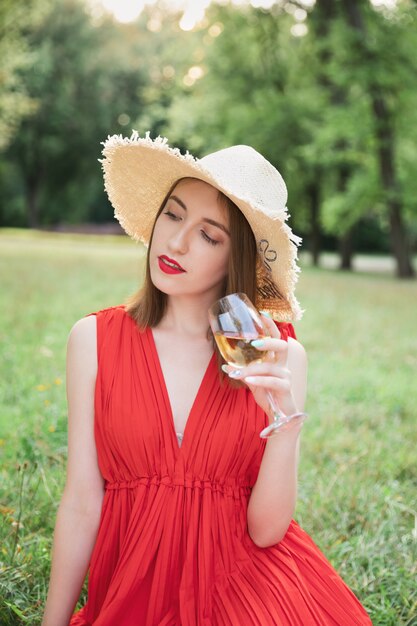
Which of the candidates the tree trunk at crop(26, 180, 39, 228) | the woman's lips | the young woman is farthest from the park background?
the woman's lips

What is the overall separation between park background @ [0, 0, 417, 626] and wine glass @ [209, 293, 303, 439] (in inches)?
54.6

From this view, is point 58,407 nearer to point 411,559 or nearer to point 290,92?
point 411,559

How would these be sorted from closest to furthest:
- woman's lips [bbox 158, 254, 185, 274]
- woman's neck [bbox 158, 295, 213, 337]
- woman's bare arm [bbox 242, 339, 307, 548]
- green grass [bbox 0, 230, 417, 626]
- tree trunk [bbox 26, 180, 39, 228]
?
woman's bare arm [bbox 242, 339, 307, 548] → woman's lips [bbox 158, 254, 185, 274] → woman's neck [bbox 158, 295, 213, 337] → green grass [bbox 0, 230, 417, 626] → tree trunk [bbox 26, 180, 39, 228]

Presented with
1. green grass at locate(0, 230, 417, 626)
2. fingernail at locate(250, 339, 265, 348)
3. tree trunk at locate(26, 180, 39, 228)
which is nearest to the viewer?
fingernail at locate(250, 339, 265, 348)

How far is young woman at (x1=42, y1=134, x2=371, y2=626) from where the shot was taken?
206cm

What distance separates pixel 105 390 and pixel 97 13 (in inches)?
1707

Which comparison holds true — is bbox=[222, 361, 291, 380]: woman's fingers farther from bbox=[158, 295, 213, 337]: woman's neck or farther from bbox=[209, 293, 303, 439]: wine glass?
bbox=[158, 295, 213, 337]: woman's neck

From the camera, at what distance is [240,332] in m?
1.74

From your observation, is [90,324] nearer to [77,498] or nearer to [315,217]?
[77,498]

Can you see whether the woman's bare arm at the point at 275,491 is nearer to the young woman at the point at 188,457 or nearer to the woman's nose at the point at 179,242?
the young woman at the point at 188,457

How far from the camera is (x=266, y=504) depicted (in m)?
2.09

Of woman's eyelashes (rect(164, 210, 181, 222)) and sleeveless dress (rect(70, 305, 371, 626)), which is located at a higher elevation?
woman's eyelashes (rect(164, 210, 181, 222))

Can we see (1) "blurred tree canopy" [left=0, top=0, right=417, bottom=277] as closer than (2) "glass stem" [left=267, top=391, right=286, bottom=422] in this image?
No

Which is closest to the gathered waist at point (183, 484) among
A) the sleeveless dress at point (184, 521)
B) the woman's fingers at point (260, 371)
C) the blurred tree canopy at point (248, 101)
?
the sleeveless dress at point (184, 521)
